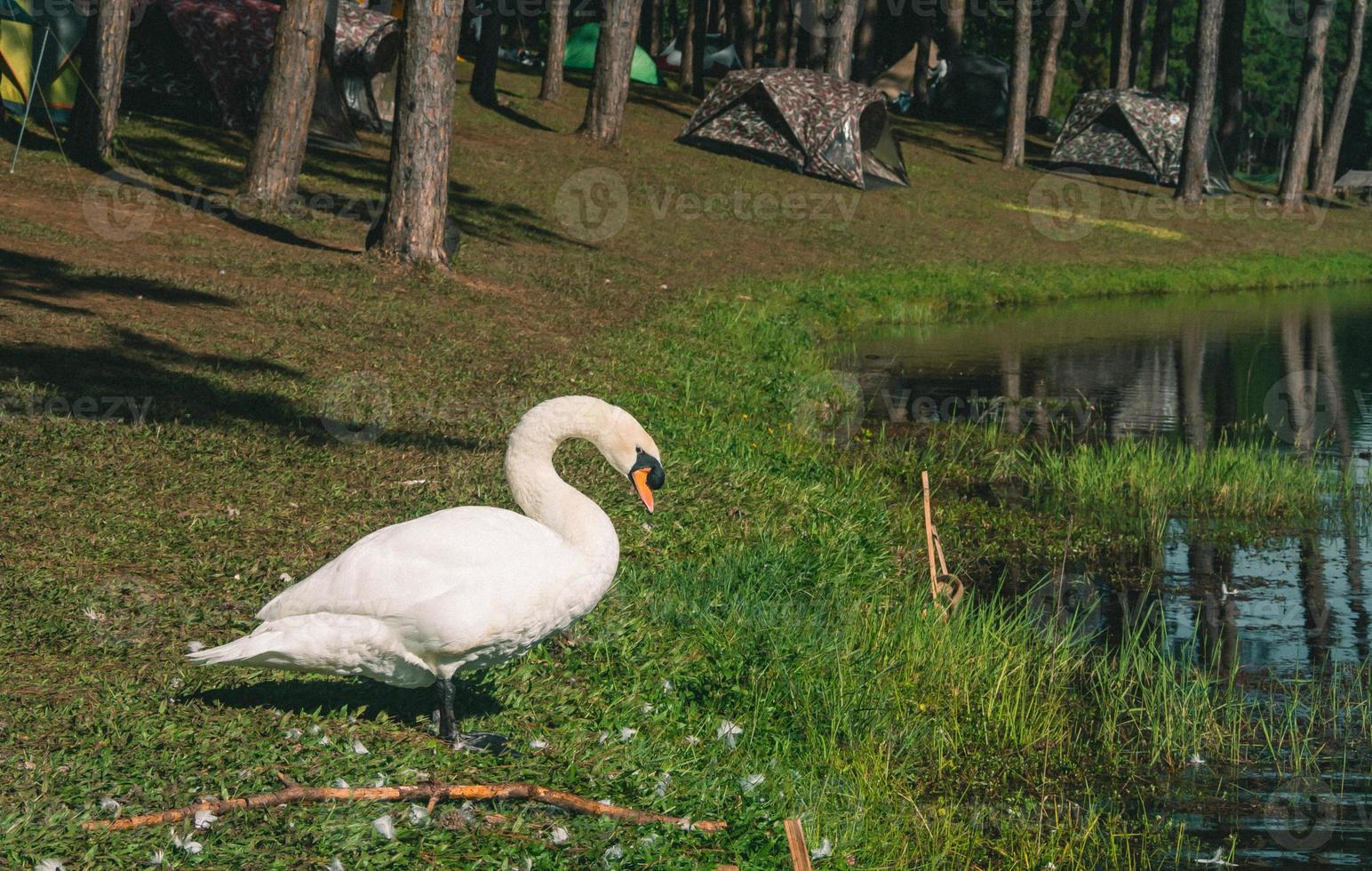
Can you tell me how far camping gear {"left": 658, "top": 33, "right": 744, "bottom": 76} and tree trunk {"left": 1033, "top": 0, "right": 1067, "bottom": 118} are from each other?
10548mm

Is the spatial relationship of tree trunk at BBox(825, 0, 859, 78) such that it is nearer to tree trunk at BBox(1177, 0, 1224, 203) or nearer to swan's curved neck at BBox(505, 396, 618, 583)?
tree trunk at BBox(1177, 0, 1224, 203)

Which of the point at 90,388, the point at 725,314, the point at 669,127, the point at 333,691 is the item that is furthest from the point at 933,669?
the point at 669,127

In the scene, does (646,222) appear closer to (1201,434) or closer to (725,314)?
(725,314)

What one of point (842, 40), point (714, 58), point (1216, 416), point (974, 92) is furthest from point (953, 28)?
point (1216, 416)

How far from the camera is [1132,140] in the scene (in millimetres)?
39531

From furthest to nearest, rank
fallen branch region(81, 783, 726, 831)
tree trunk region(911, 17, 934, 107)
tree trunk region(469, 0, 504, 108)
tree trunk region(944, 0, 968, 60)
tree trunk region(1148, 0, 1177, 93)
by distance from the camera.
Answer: tree trunk region(944, 0, 968, 60), tree trunk region(911, 17, 934, 107), tree trunk region(1148, 0, 1177, 93), tree trunk region(469, 0, 504, 108), fallen branch region(81, 783, 726, 831)

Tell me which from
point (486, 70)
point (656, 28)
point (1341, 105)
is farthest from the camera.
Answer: point (656, 28)

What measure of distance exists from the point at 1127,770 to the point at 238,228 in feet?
48.4

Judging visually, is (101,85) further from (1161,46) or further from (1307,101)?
(1161,46)

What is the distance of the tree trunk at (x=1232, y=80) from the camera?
42.1 m

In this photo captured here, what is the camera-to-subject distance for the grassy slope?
5273 millimetres

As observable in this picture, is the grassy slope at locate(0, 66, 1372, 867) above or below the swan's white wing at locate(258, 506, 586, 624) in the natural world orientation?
below

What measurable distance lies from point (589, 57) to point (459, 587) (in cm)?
4551

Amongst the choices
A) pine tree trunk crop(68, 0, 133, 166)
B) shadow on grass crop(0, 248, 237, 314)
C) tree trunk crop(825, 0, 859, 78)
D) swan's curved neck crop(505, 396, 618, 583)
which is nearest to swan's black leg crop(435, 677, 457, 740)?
swan's curved neck crop(505, 396, 618, 583)
